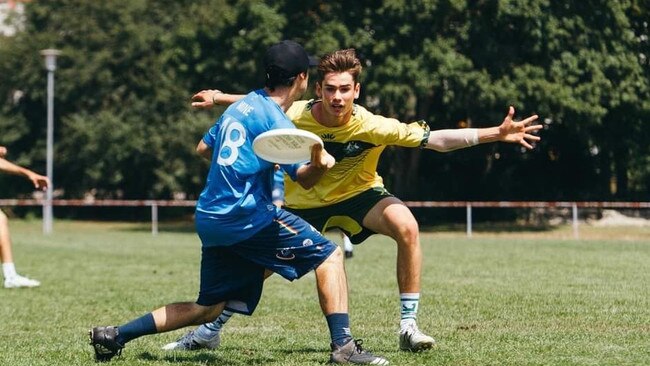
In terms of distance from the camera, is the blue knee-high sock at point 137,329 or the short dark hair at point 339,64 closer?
the blue knee-high sock at point 137,329

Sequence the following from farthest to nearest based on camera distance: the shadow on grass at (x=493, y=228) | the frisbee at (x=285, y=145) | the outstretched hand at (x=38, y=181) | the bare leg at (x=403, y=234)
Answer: the shadow on grass at (x=493, y=228) → the outstretched hand at (x=38, y=181) → the bare leg at (x=403, y=234) → the frisbee at (x=285, y=145)

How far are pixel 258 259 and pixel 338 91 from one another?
4.50 ft

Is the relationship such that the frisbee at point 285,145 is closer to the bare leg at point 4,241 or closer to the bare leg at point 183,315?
the bare leg at point 183,315

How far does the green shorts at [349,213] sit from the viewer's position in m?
8.41

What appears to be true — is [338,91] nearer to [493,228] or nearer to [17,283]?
[17,283]

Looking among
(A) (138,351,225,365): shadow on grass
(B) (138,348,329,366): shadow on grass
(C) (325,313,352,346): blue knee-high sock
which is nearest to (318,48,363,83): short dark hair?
(C) (325,313,352,346): blue knee-high sock

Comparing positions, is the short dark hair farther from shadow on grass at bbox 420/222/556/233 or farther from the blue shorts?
shadow on grass at bbox 420/222/556/233

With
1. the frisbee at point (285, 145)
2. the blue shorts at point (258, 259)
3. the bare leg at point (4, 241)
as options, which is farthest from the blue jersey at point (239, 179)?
the bare leg at point (4, 241)

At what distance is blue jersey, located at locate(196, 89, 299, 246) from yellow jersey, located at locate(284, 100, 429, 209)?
0.83 metres

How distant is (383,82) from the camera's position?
31312 mm

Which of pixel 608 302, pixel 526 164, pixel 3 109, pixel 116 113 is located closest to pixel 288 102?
pixel 608 302

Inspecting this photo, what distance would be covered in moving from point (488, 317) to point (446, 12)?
885 inches

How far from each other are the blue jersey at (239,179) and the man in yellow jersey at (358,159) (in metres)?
0.99

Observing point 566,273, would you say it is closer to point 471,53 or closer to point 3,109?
point 471,53
